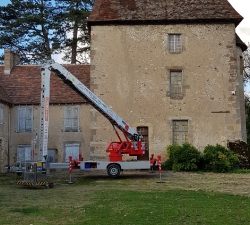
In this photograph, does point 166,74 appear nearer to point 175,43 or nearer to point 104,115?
point 175,43

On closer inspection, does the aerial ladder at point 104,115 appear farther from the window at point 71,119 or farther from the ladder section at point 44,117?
the window at point 71,119

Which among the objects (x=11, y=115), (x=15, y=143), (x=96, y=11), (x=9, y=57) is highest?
(x=96, y=11)

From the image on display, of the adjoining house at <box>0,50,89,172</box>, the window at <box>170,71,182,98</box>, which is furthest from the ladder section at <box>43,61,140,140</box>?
the adjoining house at <box>0,50,89,172</box>

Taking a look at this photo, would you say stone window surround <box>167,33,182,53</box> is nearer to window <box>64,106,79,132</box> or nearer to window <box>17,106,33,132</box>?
window <box>64,106,79,132</box>

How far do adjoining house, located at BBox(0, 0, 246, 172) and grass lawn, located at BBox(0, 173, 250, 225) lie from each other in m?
6.37

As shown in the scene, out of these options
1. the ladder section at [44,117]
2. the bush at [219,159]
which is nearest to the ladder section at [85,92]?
the ladder section at [44,117]

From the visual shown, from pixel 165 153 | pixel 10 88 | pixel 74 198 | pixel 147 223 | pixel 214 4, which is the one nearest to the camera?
pixel 147 223

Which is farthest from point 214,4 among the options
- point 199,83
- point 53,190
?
point 53,190

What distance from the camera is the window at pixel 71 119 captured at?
22.1 meters

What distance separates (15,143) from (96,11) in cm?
891

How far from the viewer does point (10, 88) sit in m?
23.0

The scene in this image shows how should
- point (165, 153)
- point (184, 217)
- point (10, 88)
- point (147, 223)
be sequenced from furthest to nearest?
point (10, 88) < point (165, 153) < point (184, 217) < point (147, 223)

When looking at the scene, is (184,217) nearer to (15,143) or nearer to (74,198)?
(74,198)

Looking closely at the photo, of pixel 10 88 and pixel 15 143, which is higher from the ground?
pixel 10 88
